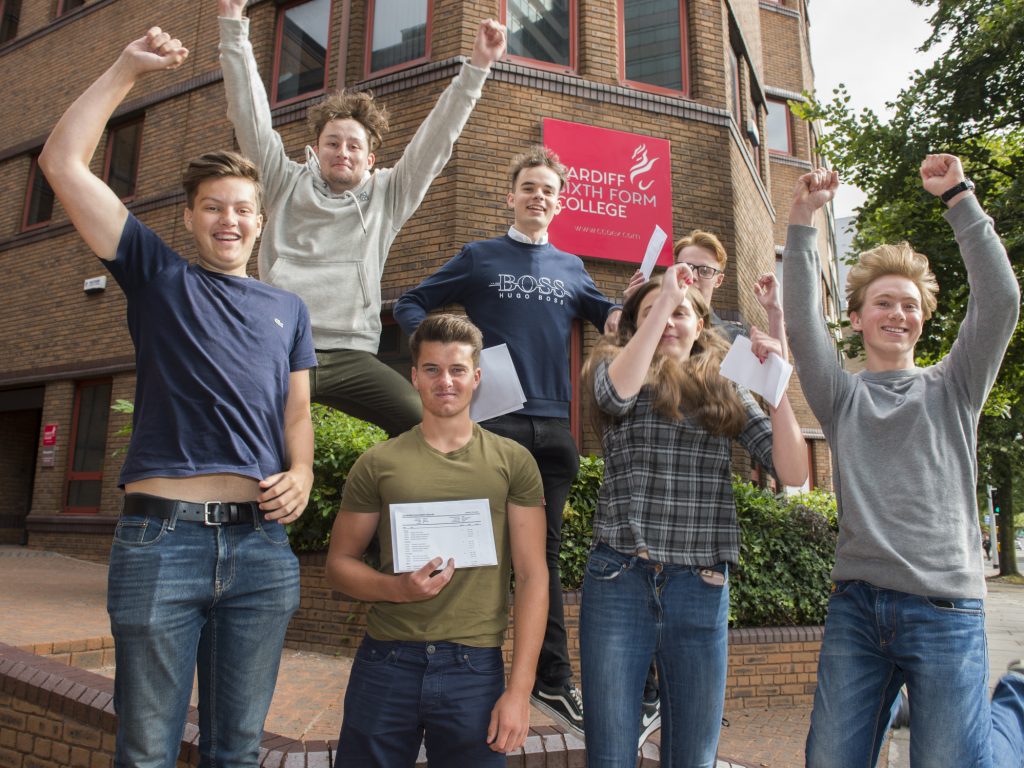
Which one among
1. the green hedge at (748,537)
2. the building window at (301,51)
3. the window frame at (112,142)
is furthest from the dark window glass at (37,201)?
the green hedge at (748,537)

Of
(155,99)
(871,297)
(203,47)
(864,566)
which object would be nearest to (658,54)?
(203,47)

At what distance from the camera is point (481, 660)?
2027mm

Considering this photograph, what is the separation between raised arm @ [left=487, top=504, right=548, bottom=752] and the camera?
196 centimetres

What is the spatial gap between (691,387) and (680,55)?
8.39 m

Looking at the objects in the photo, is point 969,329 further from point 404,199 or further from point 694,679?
point 404,199

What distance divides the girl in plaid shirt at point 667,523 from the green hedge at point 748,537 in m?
3.08

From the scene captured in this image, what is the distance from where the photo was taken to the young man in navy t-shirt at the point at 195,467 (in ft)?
5.99

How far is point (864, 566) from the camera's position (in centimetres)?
205

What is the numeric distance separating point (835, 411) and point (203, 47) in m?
11.2

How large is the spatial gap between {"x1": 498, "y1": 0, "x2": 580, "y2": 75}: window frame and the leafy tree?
226 inches

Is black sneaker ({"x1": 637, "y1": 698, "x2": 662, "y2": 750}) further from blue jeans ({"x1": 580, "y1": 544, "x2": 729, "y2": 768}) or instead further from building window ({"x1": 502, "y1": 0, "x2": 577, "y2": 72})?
building window ({"x1": 502, "y1": 0, "x2": 577, "y2": 72})

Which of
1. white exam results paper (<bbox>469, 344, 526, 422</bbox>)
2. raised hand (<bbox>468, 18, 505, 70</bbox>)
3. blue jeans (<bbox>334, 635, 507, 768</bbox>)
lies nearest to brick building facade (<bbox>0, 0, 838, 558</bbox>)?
raised hand (<bbox>468, 18, 505, 70</bbox>)

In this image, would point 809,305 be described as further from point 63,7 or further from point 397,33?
point 63,7

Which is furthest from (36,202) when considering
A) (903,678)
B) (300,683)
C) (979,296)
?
(903,678)
